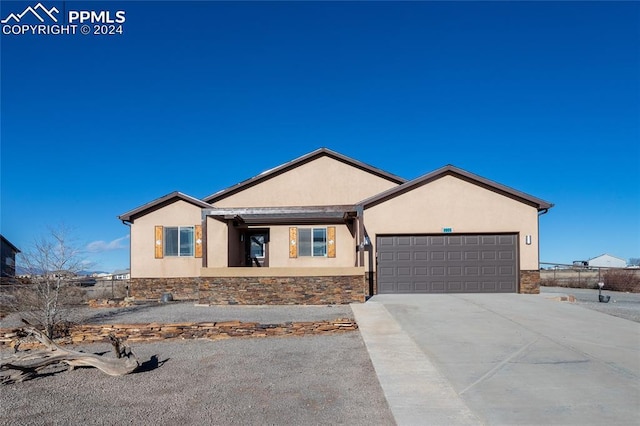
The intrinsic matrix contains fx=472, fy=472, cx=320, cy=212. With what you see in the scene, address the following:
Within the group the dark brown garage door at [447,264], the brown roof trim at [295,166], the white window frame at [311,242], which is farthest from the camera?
the brown roof trim at [295,166]

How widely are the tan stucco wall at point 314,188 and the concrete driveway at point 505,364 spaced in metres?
8.50

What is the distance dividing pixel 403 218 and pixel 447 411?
1184 centimetres

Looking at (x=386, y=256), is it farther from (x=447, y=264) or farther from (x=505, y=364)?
(x=505, y=364)

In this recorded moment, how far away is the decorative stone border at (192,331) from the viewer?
10.0 metres

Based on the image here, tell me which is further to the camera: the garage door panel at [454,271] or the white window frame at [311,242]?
the white window frame at [311,242]

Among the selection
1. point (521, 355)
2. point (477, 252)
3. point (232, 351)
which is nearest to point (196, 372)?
point (232, 351)

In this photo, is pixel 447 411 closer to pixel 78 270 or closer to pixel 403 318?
pixel 403 318

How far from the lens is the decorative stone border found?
10039 millimetres

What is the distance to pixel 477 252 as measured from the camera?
55.1ft

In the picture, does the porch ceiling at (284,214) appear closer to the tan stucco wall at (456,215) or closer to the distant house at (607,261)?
the tan stucco wall at (456,215)

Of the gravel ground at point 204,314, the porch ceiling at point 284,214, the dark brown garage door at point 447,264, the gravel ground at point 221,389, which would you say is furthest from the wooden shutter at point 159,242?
the gravel ground at point 221,389

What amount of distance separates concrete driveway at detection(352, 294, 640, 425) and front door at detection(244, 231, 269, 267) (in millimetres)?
8614

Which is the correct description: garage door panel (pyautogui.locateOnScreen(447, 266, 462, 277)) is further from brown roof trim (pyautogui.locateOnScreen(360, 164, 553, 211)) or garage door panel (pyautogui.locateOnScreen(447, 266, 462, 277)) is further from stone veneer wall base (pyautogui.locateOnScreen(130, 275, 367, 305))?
stone veneer wall base (pyautogui.locateOnScreen(130, 275, 367, 305))

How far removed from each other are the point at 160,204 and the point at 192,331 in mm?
10217
